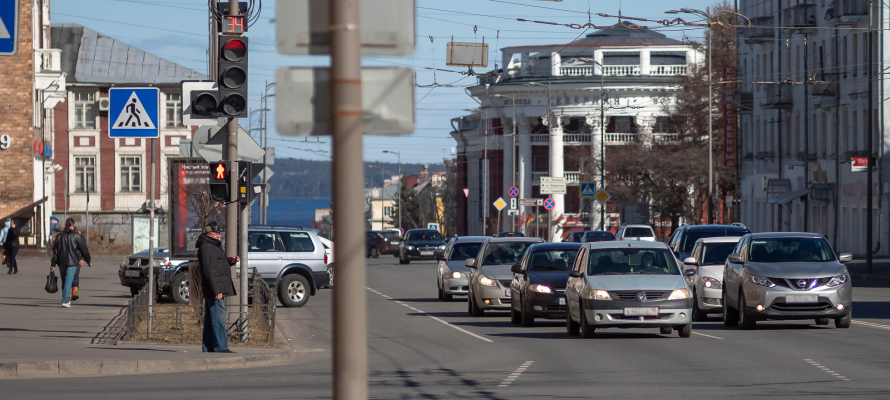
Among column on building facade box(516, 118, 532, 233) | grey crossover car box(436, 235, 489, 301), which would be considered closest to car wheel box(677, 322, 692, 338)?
grey crossover car box(436, 235, 489, 301)

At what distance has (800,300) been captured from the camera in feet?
62.7

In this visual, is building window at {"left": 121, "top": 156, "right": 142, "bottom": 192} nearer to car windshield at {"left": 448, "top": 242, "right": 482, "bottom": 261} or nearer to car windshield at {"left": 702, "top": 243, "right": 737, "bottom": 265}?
car windshield at {"left": 448, "top": 242, "right": 482, "bottom": 261}

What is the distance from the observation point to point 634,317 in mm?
17688

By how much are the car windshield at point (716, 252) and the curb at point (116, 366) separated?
35.4 feet

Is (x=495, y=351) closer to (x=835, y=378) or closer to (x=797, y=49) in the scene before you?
(x=835, y=378)

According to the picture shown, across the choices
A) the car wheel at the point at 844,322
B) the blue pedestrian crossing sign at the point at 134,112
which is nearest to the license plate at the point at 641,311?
the car wheel at the point at 844,322

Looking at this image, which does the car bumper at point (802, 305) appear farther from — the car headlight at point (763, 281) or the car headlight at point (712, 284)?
the car headlight at point (712, 284)

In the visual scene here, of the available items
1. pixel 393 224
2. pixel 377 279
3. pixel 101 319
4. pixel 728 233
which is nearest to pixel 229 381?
pixel 101 319

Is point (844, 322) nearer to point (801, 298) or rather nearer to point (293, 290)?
point (801, 298)

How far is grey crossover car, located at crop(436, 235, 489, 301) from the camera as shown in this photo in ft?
93.0

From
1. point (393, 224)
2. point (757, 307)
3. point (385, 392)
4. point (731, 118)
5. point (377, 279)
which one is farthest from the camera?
point (393, 224)

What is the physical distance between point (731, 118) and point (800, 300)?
5110 cm

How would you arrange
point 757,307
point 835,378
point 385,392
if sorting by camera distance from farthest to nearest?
point 757,307
point 835,378
point 385,392

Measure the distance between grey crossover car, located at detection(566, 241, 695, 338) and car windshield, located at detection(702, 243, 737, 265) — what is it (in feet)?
15.6
